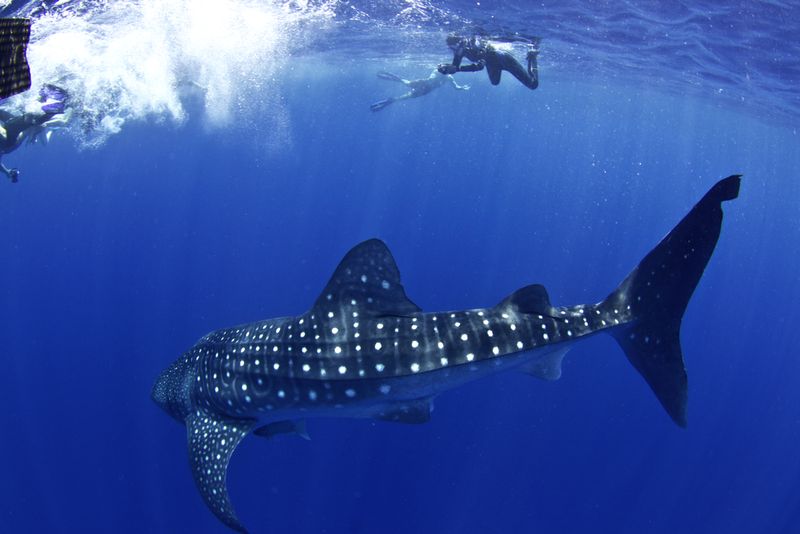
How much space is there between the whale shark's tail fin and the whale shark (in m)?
0.01

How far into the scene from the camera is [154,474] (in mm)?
17859

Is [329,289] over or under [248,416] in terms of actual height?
over

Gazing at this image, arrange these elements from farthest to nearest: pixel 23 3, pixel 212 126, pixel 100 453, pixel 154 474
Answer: pixel 212 126 → pixel 100 453 → pixel 154 474 → pixel 23 3

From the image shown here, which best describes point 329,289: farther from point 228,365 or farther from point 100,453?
point 100,453

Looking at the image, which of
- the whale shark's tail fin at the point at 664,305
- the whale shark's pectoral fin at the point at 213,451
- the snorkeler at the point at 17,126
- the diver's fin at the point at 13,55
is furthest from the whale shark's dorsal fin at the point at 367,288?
the snorkeler at the point at 17,126

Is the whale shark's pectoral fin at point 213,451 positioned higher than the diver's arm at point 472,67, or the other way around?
the diver's arm at point 472,67

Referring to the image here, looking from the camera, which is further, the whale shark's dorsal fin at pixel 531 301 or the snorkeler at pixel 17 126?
the snorkeler at pixel 17 126

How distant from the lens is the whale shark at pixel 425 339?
6.17 meters

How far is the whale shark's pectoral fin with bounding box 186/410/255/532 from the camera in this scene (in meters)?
7.09

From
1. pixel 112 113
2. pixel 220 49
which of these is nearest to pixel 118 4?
pixel 220 49

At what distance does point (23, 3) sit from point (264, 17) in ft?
37.2

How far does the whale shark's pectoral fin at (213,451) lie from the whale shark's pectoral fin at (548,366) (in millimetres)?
3978

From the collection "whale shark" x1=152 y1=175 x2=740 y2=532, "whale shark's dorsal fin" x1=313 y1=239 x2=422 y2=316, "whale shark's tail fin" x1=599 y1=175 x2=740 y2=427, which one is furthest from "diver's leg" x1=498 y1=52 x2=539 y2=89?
"whale shark's dorsal fin" x1=313 y1=239 x2=422 y2=316

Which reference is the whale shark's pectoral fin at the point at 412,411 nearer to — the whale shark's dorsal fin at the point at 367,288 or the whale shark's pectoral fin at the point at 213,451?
the whale shark's dorsal fin at the point at 367,288
